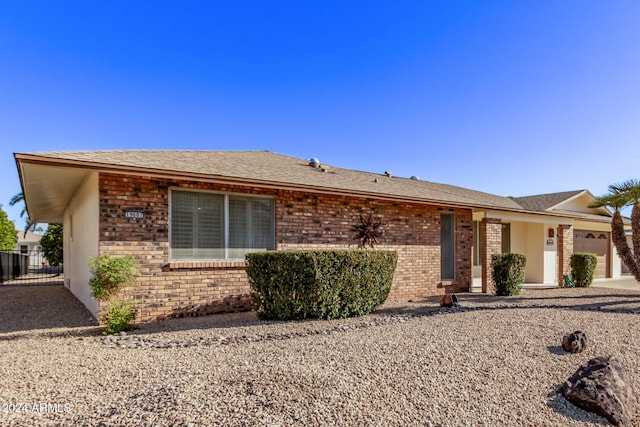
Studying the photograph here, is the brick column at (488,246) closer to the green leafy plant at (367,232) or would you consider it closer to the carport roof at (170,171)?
the carport roof at (170,171)

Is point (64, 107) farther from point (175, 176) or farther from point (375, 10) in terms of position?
point (375, 10)

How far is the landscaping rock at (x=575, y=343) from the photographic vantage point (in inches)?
187

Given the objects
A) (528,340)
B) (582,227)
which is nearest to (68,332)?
(528,340)

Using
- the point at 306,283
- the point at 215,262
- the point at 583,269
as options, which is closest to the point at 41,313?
the point at 215,262

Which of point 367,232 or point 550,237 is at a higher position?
point 367,232

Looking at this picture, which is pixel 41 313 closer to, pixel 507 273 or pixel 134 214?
pixel 134 214

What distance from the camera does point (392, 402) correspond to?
127 inches

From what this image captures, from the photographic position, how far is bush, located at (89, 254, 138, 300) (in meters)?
5.99

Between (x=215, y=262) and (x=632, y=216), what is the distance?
11.6 metres

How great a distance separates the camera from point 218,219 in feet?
25.6

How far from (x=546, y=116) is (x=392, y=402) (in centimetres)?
1270

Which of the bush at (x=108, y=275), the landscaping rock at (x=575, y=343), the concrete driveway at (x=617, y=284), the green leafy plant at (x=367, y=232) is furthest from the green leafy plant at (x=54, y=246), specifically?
the concrete driveway at (x=617, y=284)

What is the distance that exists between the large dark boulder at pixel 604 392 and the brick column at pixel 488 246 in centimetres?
844

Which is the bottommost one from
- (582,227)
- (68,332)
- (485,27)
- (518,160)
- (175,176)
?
(68,332)
